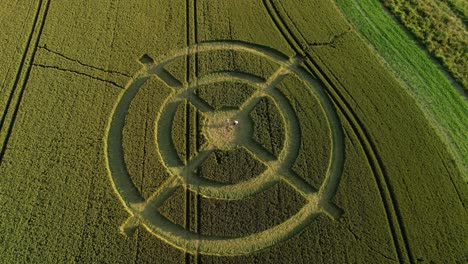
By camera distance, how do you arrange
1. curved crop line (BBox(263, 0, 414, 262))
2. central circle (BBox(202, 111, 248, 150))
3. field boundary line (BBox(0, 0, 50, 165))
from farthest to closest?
central circle (BBox(202, 111, 248, 150)) < field boundary line (BBox(0, 0, 50, 165)) < curved crop line (BBox(263, 0, 414, 262))

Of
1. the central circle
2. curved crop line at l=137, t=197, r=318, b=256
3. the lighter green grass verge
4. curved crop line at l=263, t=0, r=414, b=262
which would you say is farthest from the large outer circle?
the lighter green grass verge

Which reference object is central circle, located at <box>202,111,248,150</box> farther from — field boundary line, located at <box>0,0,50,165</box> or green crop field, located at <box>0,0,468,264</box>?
field boundary line, located at <box>0,0,50,165</box>

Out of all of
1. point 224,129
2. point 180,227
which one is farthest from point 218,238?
point 224,129

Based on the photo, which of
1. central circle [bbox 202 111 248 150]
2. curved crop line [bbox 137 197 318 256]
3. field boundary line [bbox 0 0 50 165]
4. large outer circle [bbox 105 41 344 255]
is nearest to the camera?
curved crop line [bbox 137 197 318 256]

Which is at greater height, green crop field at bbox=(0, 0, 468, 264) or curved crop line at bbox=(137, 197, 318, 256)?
green crop field at bbox=(0, 0, 468, 264)

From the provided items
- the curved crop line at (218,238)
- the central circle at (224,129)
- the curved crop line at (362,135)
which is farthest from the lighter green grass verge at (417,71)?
the central circle at (224,129)

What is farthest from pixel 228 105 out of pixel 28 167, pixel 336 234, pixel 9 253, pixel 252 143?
pixel 9 253

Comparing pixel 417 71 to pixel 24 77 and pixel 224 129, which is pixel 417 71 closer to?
pixel 224 129
